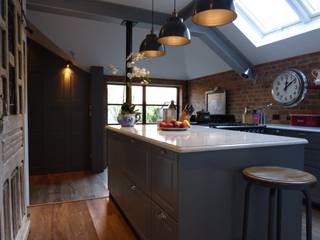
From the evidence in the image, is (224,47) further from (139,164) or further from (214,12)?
(139,164)

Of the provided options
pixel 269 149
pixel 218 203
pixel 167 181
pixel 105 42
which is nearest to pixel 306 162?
pixel 269 149

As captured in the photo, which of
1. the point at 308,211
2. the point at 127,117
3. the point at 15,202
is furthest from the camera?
the point at 127,117

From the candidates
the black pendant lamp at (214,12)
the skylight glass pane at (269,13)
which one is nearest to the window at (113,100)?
the skylight glass pane at (269,13)

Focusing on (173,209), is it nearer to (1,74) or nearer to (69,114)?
(1,74)

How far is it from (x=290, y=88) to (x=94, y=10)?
3127mm

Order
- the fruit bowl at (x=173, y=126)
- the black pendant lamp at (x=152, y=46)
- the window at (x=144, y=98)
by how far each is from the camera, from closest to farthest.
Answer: the fruit bowl at (x=173, y=126) → the black pendant lamp at (x=152, y=46) → the window at (x=144, y=98)

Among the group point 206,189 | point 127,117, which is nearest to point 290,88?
point 127,117

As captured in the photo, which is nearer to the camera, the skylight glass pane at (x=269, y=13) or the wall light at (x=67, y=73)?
the skylight glass pane at (x=269, y=13)

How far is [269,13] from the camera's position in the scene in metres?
3.78

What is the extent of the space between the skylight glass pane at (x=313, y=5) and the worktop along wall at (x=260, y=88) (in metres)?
0.58

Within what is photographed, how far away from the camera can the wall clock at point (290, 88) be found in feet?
11.9

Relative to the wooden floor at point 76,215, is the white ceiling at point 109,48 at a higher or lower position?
higher

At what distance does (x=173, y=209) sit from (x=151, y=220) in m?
0.43

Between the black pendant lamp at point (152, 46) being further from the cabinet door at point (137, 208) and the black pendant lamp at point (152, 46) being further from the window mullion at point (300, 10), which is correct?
the window mullion at point (300, 10)
